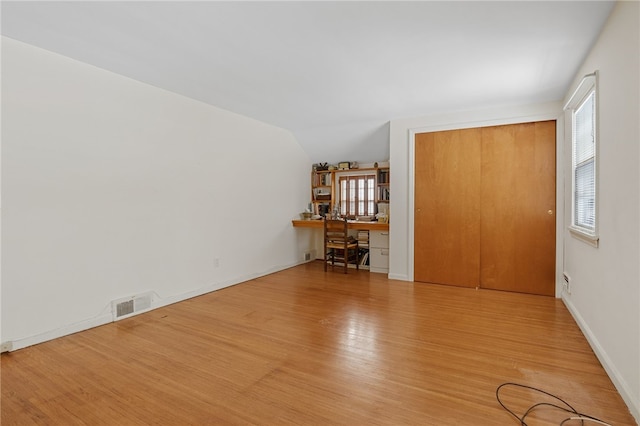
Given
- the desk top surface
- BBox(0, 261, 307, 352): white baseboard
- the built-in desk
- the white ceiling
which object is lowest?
BBox(0, 261, 307, 352): white baseboard

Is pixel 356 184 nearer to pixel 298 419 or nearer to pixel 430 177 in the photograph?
pixel 430 177

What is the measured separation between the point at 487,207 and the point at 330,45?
288 centimetres

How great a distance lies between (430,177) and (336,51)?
2407 millimetres

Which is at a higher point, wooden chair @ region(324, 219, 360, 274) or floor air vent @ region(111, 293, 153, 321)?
wooden chair @ region(324, 219, 360, 274)

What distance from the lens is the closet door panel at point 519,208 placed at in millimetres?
3693

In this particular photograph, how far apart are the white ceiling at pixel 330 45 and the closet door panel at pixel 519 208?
0.46 meters

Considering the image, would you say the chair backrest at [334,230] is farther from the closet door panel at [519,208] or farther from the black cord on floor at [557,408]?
the black cord on floor at [557,408]

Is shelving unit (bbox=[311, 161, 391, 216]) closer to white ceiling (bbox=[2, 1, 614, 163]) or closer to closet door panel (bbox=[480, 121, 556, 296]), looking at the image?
closet door panel (bbox=[480, 121, 556, 296])

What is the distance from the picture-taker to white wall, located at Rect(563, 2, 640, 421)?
1.64 metres

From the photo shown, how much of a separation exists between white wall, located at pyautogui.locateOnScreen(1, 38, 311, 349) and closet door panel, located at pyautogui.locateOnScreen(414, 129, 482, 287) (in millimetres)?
2478

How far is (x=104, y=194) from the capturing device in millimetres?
2855

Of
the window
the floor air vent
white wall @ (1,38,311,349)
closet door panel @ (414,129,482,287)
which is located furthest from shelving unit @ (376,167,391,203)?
the floor air vent

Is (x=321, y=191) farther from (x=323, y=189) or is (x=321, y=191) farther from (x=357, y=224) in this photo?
(x=357, y=224)

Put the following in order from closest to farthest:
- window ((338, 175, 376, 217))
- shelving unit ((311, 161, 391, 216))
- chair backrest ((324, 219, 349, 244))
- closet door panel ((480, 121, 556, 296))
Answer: closet door panel ((480, 121, 556, 296)), chair backrest ((324, 219, 349, 244)), window ((338, 175, 376, 217)), shelving unit ((311, 161, 391, 216))
